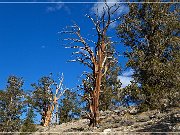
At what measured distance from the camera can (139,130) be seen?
1260 cm

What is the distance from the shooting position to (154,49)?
27.8 m

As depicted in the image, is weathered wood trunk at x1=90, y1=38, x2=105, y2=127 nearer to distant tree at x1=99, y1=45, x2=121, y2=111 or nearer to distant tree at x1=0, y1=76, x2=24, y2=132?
distant tree at x1=99, y1=45, x2=121, y2=111

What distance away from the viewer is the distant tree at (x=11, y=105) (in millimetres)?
47250

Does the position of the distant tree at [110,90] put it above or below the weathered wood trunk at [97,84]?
above

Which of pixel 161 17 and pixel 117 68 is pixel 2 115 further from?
pixel 161 17

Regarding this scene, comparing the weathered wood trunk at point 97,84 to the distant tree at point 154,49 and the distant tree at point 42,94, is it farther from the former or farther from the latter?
the distant tree at point 42,94

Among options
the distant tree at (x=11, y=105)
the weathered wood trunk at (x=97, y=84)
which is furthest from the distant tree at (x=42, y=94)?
the weathered wood trunk at (x=97, y=84)

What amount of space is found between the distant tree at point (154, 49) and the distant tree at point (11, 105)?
78.4 feet

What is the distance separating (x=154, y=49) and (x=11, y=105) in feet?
89.0

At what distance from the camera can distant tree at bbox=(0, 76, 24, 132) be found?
47250mm

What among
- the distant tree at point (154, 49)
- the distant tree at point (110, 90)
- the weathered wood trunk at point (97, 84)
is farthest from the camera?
the distant tree at point (110, 90)

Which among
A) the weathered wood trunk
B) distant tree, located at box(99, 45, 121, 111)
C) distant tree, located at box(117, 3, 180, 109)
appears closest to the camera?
the weathered wood trunk

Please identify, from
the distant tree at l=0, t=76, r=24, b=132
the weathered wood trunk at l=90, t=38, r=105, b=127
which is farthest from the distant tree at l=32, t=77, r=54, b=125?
the weathered wood trunk at l=90, t=38, r=105, b=127

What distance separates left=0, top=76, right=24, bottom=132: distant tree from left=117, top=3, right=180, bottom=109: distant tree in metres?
23.9
